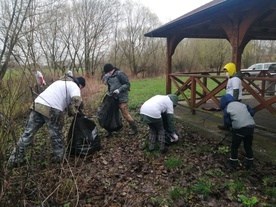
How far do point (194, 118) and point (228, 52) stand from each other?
79.3 feet

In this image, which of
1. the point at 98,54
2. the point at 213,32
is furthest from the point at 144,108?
the point at 98,54

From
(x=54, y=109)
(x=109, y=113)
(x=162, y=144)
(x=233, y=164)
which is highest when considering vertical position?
(x=54, y=109)

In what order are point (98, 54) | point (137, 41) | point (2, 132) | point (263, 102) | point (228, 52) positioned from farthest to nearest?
point (137, 41) → point (228, 52) → point (98, 54) → point (263, 102) → point (2, 132)

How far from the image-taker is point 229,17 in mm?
5074

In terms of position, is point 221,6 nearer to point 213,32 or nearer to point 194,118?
point 194,118

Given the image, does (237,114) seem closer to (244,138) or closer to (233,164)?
(244,138)

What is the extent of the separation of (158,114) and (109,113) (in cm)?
151

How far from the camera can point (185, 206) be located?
298cm

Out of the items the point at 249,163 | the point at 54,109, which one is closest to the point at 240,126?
the point at 249,163

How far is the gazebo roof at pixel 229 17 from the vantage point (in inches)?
168

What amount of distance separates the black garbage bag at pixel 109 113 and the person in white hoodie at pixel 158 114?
1.12 meters

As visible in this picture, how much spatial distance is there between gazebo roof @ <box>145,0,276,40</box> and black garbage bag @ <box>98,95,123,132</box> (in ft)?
8.80

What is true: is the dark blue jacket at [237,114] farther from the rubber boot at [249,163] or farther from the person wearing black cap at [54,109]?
the person wearing black cap at [54,109]

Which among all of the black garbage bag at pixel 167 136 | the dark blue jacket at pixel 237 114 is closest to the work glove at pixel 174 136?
the black garbage bag at pixel 167 136
